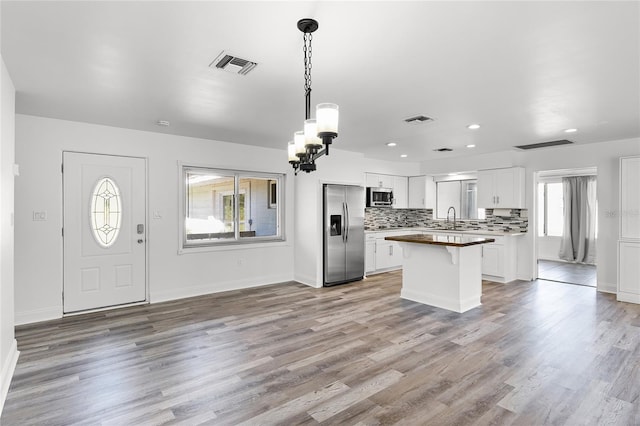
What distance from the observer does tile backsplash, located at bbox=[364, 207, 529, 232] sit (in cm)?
673

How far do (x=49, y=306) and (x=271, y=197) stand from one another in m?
3.49

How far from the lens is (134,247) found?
4863mm

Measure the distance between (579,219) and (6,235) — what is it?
403 inches

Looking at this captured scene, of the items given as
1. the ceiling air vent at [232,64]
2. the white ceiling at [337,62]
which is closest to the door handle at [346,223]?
the white ceiling at [337,62]

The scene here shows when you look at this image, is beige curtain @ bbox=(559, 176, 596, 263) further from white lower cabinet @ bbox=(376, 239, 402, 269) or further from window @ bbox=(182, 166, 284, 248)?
window @ bbox=(182, 166, 284, 248)

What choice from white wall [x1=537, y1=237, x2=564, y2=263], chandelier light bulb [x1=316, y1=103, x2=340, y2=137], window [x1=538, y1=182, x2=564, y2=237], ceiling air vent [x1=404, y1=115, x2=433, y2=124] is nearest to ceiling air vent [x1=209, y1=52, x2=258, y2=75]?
chandelier light bulb [x1=316, y1=103, x2=340, y2=137]

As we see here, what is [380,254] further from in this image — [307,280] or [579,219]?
[579,219]

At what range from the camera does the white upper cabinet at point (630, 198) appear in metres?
5.00

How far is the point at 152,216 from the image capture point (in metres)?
4.98

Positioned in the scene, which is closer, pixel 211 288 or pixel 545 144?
pixel 211 288

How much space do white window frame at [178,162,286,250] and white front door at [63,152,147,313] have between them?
52cm

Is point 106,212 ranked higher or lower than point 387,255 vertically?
higher

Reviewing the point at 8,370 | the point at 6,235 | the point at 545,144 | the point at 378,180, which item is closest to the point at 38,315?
the point at 8,370

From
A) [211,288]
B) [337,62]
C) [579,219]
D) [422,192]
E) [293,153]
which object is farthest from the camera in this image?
[579,219]
